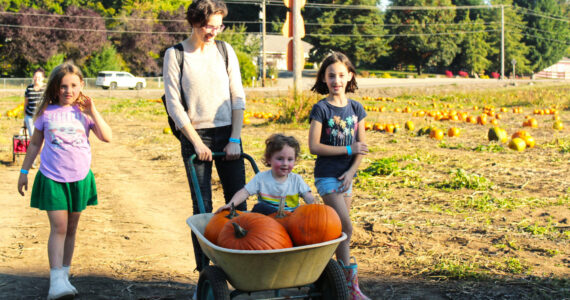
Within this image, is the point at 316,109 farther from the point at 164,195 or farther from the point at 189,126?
the point at 164,195

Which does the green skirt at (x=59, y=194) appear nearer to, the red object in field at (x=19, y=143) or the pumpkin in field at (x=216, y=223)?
the pumpkin in field at (x=216, y=223)

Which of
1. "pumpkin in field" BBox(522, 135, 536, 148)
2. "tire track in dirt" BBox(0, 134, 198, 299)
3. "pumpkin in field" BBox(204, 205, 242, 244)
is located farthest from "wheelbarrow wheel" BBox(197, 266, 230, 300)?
"pumpkin in field" BBox(522, 135, 536, 148)

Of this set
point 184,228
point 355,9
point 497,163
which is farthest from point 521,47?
point 184,228

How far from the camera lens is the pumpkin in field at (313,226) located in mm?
3031

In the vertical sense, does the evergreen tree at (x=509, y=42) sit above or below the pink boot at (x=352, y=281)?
above

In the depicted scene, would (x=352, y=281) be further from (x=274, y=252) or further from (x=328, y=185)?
(x=274, y=252)

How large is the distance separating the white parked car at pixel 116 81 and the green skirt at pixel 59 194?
38034mm

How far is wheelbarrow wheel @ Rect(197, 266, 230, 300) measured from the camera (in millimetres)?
3068

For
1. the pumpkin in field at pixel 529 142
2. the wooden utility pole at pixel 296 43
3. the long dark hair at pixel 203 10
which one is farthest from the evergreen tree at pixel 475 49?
the long dark hair at pixel 203 10

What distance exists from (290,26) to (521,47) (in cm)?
6375

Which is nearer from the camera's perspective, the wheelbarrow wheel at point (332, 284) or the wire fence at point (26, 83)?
the wheelbarrow wheel at point (332, 284)

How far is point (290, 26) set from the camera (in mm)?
14258

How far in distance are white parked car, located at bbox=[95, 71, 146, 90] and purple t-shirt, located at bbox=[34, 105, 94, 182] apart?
3796 cm

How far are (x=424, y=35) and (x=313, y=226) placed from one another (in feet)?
210
